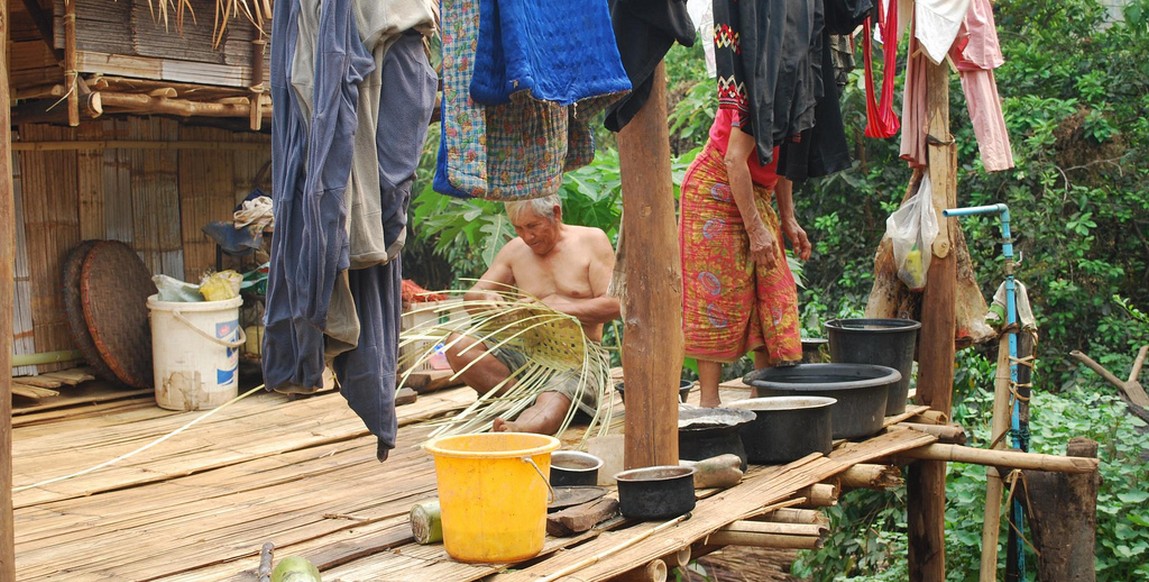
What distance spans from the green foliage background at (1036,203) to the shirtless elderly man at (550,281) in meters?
1.24

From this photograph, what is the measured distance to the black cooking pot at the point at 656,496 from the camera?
11.9 feet

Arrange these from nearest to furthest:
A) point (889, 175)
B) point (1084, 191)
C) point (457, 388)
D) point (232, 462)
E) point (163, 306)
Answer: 1. point (232, 462)
2. point (163, 306)
3. point (457, 388)
4. point (1084, 191)
5. point (889, 175)

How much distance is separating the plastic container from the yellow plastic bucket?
8.12 ft

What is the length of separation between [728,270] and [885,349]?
3.23 feet

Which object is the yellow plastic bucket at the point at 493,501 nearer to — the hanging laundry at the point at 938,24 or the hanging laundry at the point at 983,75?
the hanging laundry at the point at 938,24

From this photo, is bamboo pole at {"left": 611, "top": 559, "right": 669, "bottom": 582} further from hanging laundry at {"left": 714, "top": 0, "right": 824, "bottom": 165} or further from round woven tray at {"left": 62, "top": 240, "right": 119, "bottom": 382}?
round woven tray at {"left": 62, "top": 240, "right": 119, "bottom": 382}

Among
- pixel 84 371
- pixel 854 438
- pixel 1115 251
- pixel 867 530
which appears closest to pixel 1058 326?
pixel 1115 251

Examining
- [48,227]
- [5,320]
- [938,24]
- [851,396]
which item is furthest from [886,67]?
[48,227]

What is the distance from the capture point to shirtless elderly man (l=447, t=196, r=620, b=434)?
17.4 feet

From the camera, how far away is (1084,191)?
860 centimetres

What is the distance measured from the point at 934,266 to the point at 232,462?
11.3ft

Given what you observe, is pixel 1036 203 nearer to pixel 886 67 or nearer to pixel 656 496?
pixel 886 67

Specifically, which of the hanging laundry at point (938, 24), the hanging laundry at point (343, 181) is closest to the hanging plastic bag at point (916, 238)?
the hanging laundry at point (938, 24)

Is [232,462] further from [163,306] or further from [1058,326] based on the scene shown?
[1058,326]
